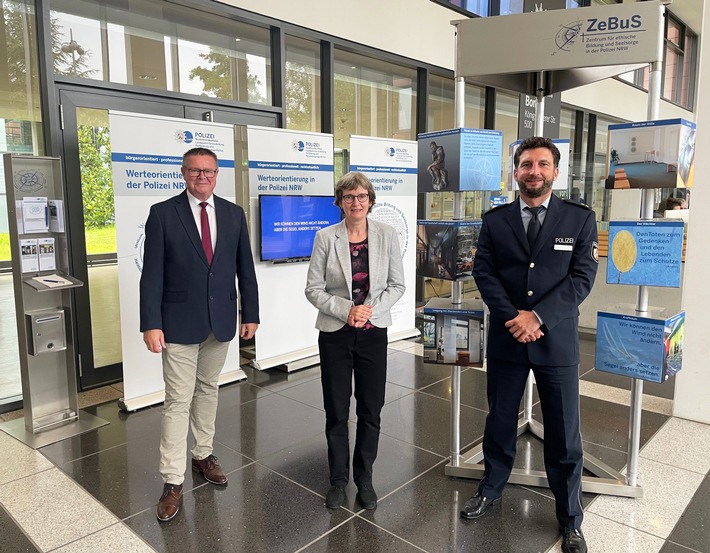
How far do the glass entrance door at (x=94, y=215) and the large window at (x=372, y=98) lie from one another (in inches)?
72.7

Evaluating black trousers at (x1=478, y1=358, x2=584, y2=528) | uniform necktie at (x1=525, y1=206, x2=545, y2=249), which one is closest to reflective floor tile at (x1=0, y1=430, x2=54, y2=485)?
black trousers at (x1=478, y1=358, x2=584, y2=528)

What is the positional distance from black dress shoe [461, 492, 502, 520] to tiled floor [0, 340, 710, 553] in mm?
36

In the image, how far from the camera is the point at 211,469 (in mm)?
2916

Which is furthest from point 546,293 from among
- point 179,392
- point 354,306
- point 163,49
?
point 163,49

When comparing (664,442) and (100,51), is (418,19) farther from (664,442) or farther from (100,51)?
(664,442)

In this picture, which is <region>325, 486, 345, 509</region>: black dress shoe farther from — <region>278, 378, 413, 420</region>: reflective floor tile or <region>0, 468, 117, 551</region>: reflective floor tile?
<region>278, 378, 413, 420</region>: reflective floor tile

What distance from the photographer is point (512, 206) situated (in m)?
2.45

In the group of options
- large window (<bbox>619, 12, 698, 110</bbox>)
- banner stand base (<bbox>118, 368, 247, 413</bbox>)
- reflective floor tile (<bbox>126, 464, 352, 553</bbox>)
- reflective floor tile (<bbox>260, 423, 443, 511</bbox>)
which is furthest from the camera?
large window (<bbox>619, 12, 698, 110</bbox>)

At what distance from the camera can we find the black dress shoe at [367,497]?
2629 millimetres

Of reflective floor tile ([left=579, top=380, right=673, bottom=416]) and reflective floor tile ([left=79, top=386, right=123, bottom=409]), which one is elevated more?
reflective floor tile ([left=79, top=386, right=123, bottom=409])

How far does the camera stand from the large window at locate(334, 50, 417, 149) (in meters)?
6.05

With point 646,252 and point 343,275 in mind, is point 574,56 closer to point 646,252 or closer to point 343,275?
point 646,252

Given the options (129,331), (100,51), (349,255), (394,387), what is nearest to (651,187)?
(349,255)

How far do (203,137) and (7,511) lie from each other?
109 inches
